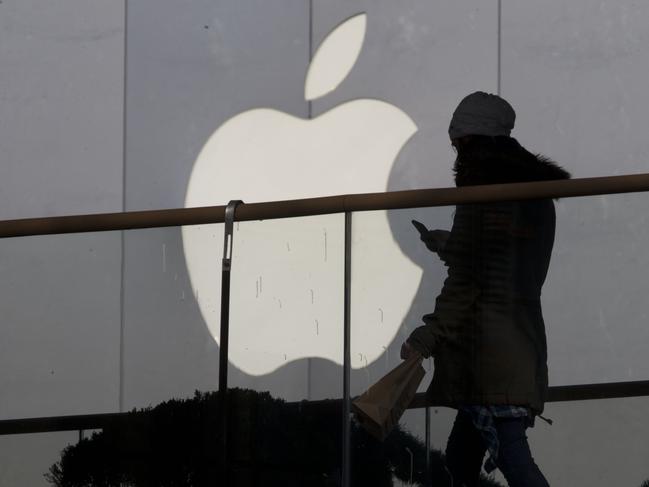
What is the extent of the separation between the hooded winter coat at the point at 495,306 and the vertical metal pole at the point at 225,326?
0.48 metres

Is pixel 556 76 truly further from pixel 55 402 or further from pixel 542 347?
pixel 55 402

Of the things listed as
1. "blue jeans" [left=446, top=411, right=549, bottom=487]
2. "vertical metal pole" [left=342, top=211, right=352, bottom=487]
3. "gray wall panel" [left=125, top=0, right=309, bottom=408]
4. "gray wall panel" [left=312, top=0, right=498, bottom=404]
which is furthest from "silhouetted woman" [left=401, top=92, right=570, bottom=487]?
"gray wall panel" [left=125, top=0, right=309, bottom=408]

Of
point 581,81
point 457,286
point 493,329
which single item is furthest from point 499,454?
point 581,81

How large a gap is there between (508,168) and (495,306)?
32cm

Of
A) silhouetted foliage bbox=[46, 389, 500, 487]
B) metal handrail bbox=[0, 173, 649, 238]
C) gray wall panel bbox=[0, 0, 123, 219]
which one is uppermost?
gray wall panel bbox=[0, 0, 123, 219]

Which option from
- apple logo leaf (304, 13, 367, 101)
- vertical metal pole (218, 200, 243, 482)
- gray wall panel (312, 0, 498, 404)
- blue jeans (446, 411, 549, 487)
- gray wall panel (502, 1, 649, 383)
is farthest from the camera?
apple logo leaf (304, 13, 367, 101)

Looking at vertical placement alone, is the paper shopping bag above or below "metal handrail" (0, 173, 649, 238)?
below

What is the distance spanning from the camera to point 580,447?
8.32 ft

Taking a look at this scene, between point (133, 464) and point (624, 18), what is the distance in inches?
99.3

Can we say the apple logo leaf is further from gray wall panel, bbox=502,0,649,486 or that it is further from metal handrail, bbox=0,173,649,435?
gray wall panel, bbox=502,0,649,486

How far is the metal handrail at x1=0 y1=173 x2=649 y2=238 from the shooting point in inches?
99.3

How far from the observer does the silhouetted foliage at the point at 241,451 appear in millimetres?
2646

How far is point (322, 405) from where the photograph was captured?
2721 mm

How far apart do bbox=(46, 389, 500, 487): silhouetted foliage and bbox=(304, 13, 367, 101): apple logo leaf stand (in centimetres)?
213
